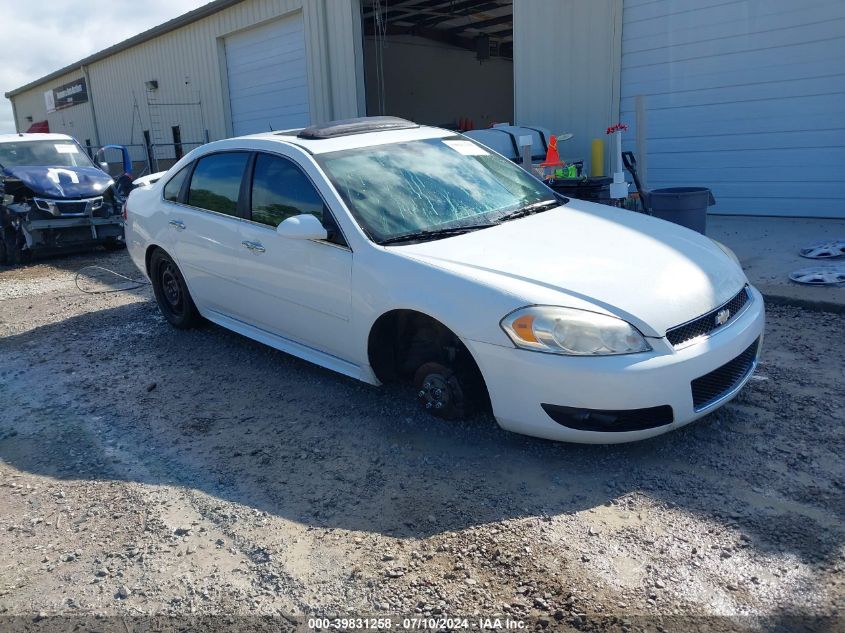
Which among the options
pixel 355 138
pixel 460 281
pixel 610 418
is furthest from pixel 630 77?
pixel 610 418

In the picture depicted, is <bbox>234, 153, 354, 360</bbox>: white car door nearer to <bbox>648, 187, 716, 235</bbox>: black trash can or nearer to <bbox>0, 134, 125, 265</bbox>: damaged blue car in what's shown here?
<bbox>648, 187, 716, 235</bbox>: black trash can

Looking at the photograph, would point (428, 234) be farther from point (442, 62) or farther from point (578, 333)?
point (442, 62)

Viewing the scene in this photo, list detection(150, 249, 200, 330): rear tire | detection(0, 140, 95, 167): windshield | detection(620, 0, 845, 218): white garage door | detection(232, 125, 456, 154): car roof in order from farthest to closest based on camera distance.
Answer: detection(0, 140, 95, 167): windshield
detection(620, 0, 845, 218): white garage door
detection(150, 249, 200, 330): rear tire
detection(232, 125, 456, 154): car roof

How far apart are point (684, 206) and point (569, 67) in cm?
488

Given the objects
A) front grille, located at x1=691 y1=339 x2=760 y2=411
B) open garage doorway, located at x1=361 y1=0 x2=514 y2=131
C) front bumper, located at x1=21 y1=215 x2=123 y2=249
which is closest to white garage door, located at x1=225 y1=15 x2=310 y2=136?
open garage doorway, located at x1=361 y1=0 x2=514 y2=131

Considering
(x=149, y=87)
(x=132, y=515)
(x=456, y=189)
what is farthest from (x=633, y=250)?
(x=149, y=87)

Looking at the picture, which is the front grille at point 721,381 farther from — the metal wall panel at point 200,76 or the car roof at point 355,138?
the metal wall panel at point 200,76

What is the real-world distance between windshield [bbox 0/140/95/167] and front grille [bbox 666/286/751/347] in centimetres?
1076

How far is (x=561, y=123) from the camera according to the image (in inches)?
434

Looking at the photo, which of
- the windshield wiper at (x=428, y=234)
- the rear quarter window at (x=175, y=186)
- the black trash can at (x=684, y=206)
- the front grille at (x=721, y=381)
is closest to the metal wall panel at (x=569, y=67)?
the black trash can at (x=684, y=206)

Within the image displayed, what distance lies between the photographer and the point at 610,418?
127 inches

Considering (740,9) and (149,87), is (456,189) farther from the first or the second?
(149,87)

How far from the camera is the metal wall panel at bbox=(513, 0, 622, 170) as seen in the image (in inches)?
402

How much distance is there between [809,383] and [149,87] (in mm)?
21910
